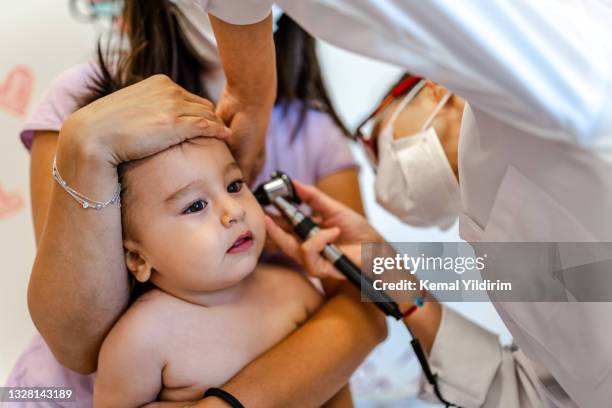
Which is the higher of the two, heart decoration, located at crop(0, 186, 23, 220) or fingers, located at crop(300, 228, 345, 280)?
fingers, located at crop(300, 228, 345, 280)

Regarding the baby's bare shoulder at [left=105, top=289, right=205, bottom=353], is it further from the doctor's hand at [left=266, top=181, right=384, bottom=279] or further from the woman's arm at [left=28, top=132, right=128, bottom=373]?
the doctor's hand at [left=266, top=181, right=384, bottom=279]

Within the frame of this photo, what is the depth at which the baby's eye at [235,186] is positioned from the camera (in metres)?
0.83

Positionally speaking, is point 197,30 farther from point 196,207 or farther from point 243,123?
point 196,207

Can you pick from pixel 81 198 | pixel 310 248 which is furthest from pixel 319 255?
pixel 81 198

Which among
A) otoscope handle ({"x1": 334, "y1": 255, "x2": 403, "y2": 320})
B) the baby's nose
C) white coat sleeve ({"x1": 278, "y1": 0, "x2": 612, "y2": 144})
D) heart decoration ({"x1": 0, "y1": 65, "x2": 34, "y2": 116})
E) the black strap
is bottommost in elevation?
the black strap

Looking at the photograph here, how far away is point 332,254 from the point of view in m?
0.94

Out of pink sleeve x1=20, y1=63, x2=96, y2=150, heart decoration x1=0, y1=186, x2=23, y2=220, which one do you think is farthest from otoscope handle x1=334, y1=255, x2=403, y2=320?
heart decoration x1=0, y1=186, x2=23, y2=220

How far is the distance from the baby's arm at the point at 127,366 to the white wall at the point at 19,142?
0.84 feet

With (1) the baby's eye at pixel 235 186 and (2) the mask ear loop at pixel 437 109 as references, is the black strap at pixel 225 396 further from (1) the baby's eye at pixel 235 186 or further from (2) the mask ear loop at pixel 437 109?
(2) the mask ear loop at pixel 437 109

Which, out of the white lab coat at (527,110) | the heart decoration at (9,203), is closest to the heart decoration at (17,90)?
the heart decoration at (9,203)

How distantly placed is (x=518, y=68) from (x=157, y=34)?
602 mm

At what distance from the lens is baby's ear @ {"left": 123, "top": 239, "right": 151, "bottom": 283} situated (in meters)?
0.80

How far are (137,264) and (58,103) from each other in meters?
0.35

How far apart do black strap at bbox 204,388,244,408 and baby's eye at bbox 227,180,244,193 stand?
25cm
